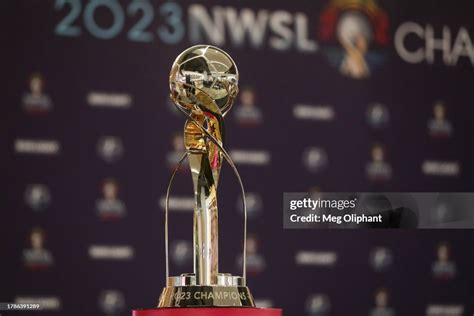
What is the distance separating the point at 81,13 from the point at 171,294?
4356mm

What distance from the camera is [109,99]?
5.56 meters

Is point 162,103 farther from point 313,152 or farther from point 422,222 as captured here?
point 422,222

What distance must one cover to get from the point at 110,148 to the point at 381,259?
188cm

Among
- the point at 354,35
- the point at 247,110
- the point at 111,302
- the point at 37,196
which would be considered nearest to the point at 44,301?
the point at 111,302

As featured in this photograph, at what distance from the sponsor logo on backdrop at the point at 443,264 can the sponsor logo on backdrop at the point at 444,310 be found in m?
0.18

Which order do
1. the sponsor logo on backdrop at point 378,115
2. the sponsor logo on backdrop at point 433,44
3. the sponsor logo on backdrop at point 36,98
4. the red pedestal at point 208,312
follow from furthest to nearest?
1. the sponsor logo on backdrop at point 433,44
2. the sponsor logo on backdrop at point 378,115
3. the sponsor logo on backdrop at point 36,98
4. the red pedestal at point 208,312

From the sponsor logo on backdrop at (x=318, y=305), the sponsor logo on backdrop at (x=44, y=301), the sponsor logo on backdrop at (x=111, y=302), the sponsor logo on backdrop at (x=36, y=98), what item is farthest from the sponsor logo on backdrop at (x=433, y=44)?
the sponsor logo on backdrop at (x=44, y=301)

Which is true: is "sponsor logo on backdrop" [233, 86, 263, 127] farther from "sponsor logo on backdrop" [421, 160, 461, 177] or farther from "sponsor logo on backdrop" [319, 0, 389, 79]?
"sponsor logo on backdrop" [421, 160, 461, 177]

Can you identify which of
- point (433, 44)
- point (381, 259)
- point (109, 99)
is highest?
point (433, 44)

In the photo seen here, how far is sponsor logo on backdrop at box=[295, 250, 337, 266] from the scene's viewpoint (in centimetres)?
586

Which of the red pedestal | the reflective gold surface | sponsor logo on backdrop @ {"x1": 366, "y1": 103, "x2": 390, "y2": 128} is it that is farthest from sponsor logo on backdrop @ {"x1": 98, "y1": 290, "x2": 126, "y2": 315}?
the red pedestal

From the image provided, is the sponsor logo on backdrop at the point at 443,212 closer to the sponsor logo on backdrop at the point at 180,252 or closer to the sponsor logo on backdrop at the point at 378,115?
the sponsor logo on backdrop at the point at 378,115

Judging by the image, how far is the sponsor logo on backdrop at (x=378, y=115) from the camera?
6.08m

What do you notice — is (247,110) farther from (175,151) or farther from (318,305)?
(318,305)
